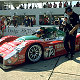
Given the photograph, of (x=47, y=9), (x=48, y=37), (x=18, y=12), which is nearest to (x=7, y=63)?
(x=48, y=37)

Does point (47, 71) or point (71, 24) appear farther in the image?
point (71, 24)

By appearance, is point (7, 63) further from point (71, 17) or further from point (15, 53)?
point (71, 17)

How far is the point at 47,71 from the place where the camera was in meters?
3.42

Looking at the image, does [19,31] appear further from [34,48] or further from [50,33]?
[34,48]

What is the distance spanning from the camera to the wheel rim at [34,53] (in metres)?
3.95

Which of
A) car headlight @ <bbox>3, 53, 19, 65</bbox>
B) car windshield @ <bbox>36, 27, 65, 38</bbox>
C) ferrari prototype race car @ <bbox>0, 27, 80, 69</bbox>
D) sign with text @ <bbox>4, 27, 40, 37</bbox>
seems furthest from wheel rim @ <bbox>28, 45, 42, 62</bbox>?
sign with text @ <bbox>4, 27, 40, 37</bbox>

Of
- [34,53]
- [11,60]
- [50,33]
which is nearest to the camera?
[11,60]

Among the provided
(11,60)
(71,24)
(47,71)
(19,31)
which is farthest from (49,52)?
(19,31)

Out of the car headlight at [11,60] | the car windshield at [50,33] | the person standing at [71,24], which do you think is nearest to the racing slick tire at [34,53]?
the car headlight at [11,60]

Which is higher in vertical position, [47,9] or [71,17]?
[47,9]

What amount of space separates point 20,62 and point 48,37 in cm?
152

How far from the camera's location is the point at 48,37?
4754 millimetres

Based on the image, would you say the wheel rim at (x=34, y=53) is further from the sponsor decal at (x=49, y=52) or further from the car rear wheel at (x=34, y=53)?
the sponsor decal at (x=49, y=52)

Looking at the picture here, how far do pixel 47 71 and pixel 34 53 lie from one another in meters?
0.81
